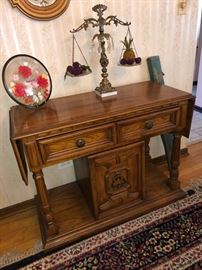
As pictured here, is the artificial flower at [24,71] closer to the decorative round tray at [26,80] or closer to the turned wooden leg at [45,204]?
the decorative round tray at [26,80]

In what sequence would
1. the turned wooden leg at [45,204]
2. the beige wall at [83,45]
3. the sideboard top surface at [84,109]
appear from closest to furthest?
the sideboard top surface at [84,109], the turned wooden leg at [45,204], the beige wall at [83,45]

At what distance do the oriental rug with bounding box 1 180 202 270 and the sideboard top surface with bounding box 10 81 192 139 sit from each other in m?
0.86

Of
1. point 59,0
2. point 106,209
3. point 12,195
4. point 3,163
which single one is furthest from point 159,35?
point 12,195

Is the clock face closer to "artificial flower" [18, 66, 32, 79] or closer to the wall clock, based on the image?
the wall clock

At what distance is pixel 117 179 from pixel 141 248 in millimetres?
477

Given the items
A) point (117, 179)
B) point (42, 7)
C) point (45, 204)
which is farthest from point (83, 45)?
point (45, 204)

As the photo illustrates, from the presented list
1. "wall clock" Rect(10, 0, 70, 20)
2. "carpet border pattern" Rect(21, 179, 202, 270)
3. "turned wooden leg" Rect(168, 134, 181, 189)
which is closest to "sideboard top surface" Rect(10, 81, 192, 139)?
"turned wooden leg" Rect(168, 134, 181, 189)

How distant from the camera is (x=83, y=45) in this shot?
5.38 ft

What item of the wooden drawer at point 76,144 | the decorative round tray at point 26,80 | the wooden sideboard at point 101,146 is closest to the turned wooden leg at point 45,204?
the wooden sideboard at point 101,146

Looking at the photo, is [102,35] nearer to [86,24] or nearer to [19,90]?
[86,24]

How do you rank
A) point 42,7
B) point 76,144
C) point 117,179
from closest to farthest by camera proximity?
point 76,144 → point 42,7 → point 117,179

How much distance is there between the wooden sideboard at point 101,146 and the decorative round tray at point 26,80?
8 cm

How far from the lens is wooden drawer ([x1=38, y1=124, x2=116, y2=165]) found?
1287 mm

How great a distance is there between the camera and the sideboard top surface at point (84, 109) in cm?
127
